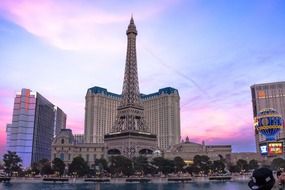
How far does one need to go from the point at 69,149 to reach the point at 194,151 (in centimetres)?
6572

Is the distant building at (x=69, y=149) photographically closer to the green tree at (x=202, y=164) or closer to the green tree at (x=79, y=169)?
the green tree at (x=79, y=169)

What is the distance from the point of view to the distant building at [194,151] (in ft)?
554

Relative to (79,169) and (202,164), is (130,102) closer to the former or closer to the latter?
(202,164)

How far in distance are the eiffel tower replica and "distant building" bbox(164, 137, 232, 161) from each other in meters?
14.5

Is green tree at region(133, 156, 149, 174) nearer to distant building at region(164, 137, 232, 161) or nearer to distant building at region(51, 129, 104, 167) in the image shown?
distant building at region(51, 129, 104, 167)

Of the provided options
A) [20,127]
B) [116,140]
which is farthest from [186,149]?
[20,127]

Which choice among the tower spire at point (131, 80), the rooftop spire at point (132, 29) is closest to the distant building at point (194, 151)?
the tower spire at point (131, 80)

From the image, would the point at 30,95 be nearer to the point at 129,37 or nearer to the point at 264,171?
the point at 129,37

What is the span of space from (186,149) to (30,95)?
89.5 metres

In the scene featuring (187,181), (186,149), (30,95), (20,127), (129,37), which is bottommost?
(187,181)

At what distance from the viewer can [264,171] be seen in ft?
18.5

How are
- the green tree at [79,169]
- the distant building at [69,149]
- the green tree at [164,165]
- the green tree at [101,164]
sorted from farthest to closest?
the distant building at [69,149], the green tree at [101,164], the green tree at [164,165], the green tree at [79,169]

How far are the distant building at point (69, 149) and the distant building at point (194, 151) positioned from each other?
122 ft

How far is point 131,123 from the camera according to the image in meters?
157
